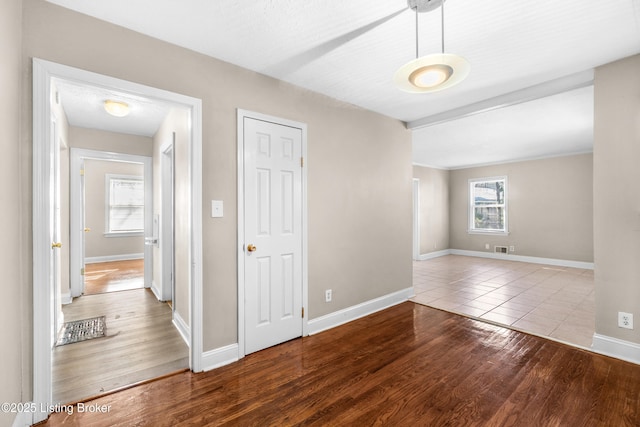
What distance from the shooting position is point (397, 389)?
6.72 ft

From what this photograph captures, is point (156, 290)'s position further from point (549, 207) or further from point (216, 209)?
point (549, 207)

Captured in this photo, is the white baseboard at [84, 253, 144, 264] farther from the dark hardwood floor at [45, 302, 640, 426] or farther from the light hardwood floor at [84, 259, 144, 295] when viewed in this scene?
the dark hardwood floor at [45, 302, 640, 426]

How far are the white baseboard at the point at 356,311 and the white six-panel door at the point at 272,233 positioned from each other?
22 cm

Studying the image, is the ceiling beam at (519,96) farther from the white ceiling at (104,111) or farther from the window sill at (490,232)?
the window sill at (490,232)

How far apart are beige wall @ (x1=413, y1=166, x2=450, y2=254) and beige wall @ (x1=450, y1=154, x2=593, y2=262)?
0.91 metres

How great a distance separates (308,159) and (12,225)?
7.25ft

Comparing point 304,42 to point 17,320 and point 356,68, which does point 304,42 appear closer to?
point 356,68

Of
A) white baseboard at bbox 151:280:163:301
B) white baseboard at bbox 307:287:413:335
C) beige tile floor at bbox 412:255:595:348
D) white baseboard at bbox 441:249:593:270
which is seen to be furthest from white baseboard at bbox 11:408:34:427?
white baseboard at bbox 441:249:593:270

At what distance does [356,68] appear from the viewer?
2.59 meters

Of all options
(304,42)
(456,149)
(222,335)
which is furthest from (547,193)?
(222,335)

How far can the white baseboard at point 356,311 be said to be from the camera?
10.0 ft

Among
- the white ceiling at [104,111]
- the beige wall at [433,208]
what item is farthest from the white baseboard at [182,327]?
the beige wall at [433,208]

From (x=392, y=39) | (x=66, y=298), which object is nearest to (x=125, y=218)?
→ (x=66, y=298)

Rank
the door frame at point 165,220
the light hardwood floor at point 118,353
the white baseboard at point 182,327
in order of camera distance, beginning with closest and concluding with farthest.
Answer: the light hardwood floor at point 118,353 < the white baseboard at point 182,327 < the door frame at point 165,220
